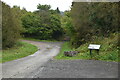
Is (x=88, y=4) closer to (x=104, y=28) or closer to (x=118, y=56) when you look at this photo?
(x=104, y=28)

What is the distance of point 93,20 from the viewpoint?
2030 centimetres

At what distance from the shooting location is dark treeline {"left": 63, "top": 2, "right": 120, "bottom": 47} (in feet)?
56.6

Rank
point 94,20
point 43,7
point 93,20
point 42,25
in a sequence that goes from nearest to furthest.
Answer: point 94,20
point 93,20
point 42,25
point 43,7

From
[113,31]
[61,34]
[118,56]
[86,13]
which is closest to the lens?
[118,56]

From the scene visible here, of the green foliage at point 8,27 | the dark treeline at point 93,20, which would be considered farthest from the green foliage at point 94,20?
the green foliage at point 8,27

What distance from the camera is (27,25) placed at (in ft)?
148

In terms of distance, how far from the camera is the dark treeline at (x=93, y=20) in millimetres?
17250

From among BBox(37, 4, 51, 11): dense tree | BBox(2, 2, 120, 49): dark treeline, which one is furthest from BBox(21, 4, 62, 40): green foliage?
BBox(2, 2, 120, 49): dark treeline

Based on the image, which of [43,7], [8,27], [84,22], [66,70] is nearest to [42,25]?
[43,7]

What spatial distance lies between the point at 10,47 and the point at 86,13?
10.2 metres

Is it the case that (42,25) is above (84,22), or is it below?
above

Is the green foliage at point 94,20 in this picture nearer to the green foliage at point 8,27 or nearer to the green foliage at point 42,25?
the green foliage at point 8,27

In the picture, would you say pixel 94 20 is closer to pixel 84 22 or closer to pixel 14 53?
pixel 84 22

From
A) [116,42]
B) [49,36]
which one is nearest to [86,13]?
[116,42]
